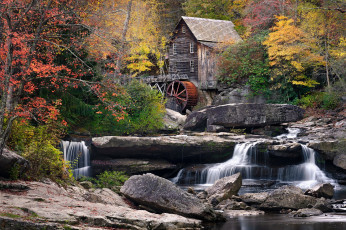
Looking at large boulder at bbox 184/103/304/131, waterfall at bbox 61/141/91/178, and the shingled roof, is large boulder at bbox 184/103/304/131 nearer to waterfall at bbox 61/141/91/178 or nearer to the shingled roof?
waterfall at bbox 61/141/91/178

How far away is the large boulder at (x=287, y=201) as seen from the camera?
11328mm

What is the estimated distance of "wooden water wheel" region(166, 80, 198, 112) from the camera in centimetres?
3557

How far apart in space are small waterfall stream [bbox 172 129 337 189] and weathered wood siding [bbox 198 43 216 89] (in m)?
16.4

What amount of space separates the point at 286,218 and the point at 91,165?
10405 mm

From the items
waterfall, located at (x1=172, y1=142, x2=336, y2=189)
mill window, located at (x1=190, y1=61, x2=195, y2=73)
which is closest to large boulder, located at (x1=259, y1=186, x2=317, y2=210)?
waterfall, located at (x1=172, y1=142, x2=336, y2=189)

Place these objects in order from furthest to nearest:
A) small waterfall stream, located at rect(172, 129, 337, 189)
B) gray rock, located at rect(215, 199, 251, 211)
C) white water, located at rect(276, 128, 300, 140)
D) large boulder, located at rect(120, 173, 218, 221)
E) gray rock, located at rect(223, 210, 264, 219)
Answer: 1. white water, located at rect(276, 128, 300, 140)
2. small waterfall stream, located at rect(172, 129, 337, 189)
3. gray rock, located at rect(215, 199, 251, 211)
4. gray rock, located at rect(223, 210, 264, 219)
5. large boulder, located at rect(120, 173, 218, 221)

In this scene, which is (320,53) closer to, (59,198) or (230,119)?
(230,119)

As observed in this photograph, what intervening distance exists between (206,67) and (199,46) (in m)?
2.22

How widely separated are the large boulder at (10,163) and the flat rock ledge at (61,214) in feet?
1.15

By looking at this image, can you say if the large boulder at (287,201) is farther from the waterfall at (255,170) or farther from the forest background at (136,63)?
the forest background at (136,63)

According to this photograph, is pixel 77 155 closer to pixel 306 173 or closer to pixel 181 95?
pixel 306 173

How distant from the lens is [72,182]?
11.2 metres

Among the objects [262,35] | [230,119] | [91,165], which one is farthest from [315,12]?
[91,165]

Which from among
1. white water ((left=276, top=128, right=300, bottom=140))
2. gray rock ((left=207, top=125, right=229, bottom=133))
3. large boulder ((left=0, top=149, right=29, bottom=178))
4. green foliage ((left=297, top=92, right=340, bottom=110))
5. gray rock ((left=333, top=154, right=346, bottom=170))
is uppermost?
green foliage ((left=297, top=92, right=340, bottom=110))
